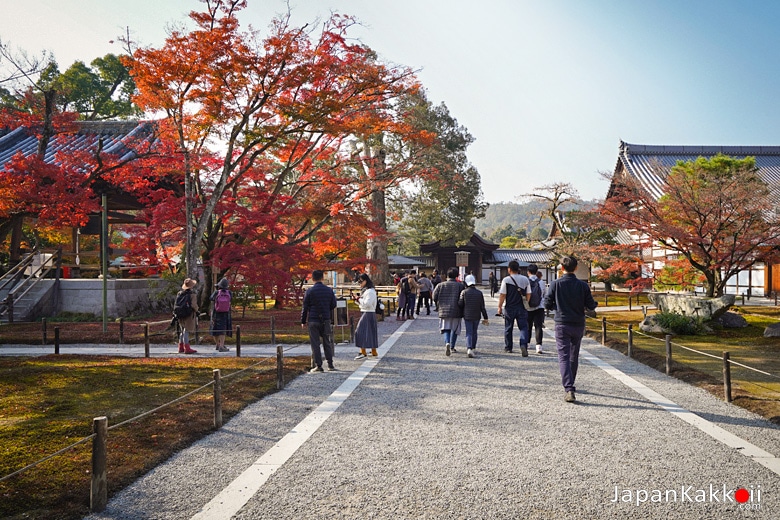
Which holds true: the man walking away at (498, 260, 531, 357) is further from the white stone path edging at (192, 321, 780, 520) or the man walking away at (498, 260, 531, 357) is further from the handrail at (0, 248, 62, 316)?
the handrail at (0, 248, 62, 316)

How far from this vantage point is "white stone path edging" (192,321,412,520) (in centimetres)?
402

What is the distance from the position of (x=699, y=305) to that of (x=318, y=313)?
36.7 ft

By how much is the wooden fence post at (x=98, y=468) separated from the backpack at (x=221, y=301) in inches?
328

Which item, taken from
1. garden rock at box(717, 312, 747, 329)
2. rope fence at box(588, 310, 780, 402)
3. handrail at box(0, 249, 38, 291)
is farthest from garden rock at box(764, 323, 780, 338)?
handrail at box(0, 249, 38, 291)

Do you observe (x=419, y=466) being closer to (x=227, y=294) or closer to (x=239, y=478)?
(x=239, y=478)

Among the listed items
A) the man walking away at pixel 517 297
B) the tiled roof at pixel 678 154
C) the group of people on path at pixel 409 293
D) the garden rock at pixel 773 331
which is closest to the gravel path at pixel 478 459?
the man walking away at pixel 517 297

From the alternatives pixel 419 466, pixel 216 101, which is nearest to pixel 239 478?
pixel 419 466

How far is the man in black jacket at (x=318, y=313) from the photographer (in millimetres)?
9336

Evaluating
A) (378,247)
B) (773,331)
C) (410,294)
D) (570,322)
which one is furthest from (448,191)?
(570,322)

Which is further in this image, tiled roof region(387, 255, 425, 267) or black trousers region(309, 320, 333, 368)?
tiled roof region(387, 255, 425, 267)

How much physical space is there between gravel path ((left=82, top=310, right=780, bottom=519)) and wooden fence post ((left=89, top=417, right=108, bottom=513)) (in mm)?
112

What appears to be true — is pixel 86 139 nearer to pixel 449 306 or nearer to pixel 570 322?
pixel 449 306

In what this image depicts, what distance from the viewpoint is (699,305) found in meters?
15.4

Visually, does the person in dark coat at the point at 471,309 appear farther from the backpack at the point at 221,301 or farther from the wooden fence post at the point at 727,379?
the backpack at the point at 221,301
